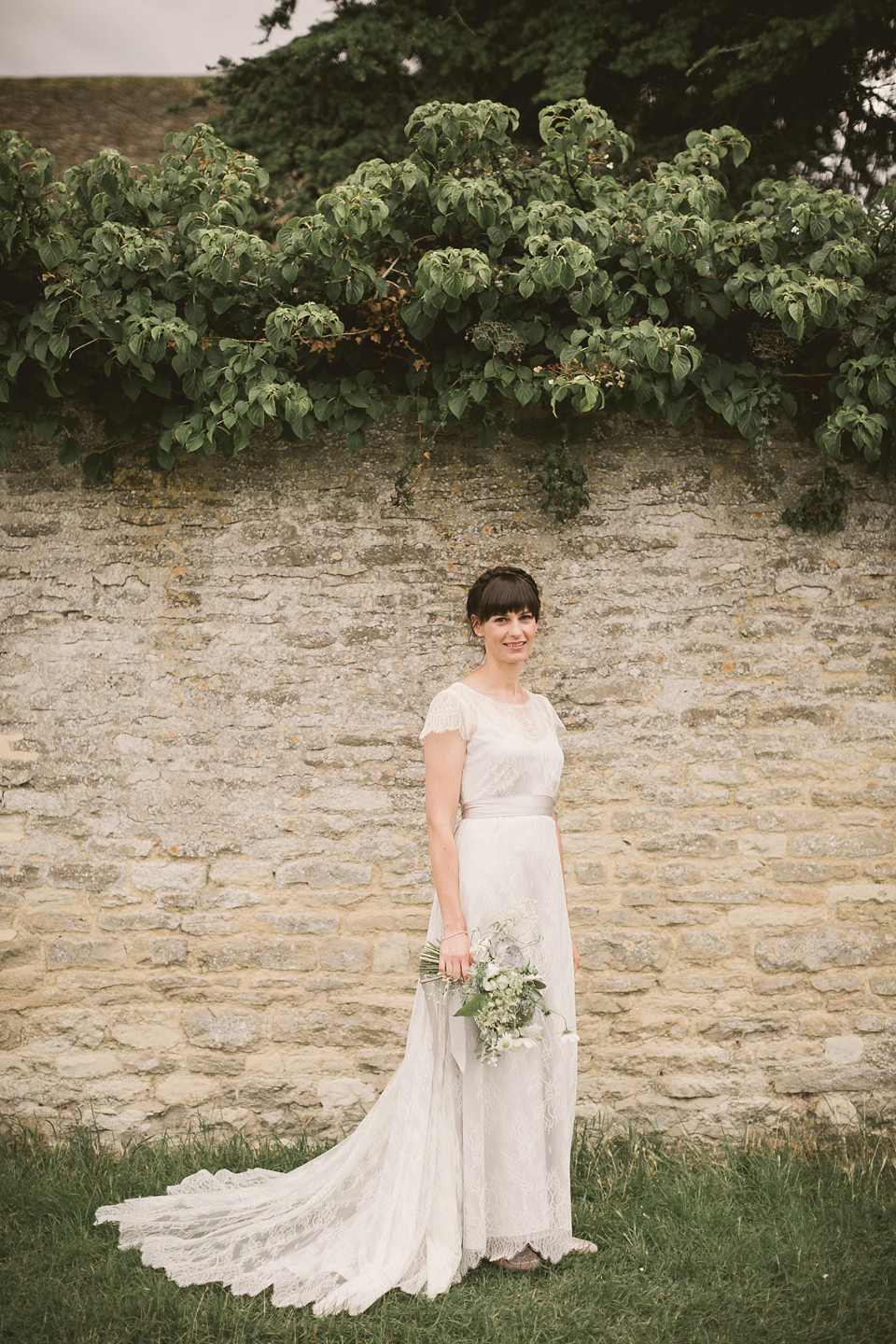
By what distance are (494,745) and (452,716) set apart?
0.55ft

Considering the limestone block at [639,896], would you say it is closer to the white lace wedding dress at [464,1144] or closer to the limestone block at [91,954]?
the white lace wedding dress at [464,1144]

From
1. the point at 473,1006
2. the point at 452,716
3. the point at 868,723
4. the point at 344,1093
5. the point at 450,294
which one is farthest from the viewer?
the point at 868,723

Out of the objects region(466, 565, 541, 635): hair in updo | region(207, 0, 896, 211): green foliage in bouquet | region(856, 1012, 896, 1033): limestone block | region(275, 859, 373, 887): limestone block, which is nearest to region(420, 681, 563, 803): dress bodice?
region(466, 565, 541, 635): hair in updo

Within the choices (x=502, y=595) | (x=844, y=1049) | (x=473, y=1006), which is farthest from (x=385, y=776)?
(x=844, y=1049)

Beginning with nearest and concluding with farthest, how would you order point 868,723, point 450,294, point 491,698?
1. point 491,698
2. point 450,294
3. point 868,723

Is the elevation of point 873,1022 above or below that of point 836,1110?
above

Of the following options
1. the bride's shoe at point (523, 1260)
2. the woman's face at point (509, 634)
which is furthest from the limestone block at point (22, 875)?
the bride's shoe at point (523, 1260)

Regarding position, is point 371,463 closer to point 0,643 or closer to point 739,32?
point 0,643

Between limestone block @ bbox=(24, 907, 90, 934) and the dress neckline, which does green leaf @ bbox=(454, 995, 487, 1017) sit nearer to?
the dress neckline

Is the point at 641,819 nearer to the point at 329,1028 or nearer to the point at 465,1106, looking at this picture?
the point at 465,1106

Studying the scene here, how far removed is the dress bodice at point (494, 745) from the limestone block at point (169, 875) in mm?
1478

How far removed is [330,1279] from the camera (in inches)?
105

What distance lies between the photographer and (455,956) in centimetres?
267

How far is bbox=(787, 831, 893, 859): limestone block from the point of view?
3756mm
